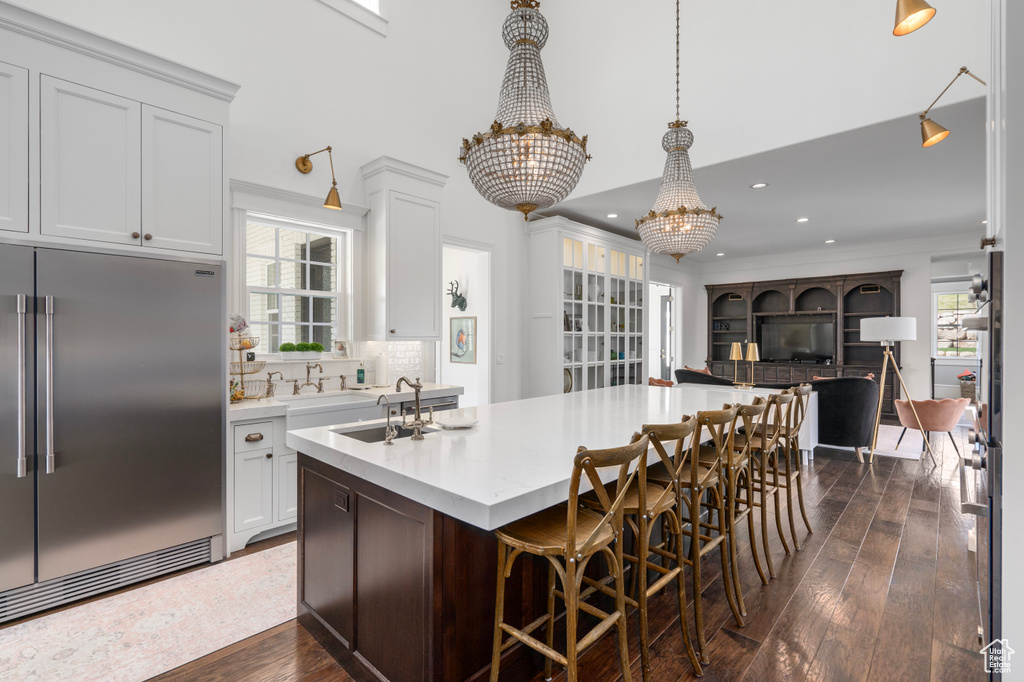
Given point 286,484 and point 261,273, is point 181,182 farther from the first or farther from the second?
point 286,484

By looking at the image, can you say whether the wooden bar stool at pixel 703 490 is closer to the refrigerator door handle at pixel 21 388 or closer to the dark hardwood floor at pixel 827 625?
the dark hardwood floor at pixel 827 625

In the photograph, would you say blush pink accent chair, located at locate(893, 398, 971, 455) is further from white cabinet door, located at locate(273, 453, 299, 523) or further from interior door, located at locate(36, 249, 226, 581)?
interior door, located at locate(36, 249, 226, 581)

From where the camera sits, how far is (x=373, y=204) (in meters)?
4.05

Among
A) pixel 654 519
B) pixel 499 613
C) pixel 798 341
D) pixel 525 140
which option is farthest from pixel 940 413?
pixel 499 613

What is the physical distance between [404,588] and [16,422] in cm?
207

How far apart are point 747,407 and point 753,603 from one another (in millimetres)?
A: 1010

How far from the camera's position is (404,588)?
5.10 feet

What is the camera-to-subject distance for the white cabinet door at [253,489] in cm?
292

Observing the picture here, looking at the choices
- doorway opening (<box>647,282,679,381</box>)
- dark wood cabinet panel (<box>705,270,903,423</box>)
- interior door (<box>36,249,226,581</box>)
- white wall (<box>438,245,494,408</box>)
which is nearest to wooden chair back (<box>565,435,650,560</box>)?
interior door (<box>36,249,226,581</box>)

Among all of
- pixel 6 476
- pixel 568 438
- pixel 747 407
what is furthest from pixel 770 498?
pixel 6 476

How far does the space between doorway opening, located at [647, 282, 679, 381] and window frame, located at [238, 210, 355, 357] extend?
20.8 feet

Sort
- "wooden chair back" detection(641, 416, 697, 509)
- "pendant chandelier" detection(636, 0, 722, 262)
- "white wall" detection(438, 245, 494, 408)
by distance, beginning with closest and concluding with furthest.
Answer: "wooden chair back" detection(641, 416, 697, 509) < "pendant chandelier" detection(636, 0, 722, 262) < "white wall" detection(438, 245, 494, 408)

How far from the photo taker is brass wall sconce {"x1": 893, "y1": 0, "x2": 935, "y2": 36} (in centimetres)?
201

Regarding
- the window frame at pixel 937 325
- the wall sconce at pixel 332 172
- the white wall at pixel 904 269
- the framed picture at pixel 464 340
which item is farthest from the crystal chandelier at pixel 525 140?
the window frame at pixel 937 325
